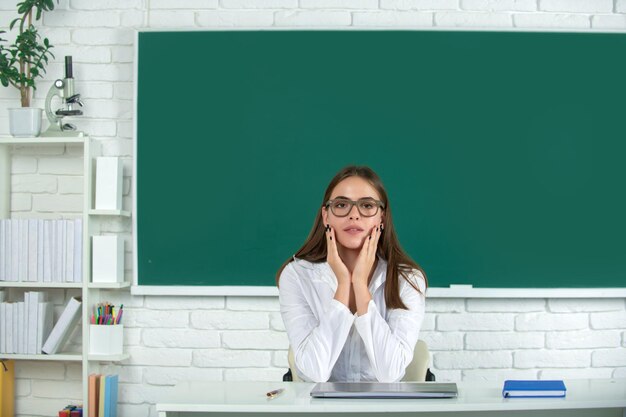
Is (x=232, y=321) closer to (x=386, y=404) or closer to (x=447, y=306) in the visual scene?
(x=447, y=306)

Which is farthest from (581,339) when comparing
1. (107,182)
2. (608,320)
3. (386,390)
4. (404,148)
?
(107,182)

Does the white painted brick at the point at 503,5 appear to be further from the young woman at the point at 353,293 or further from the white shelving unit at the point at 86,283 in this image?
the white shelving unit at the point at 86,283

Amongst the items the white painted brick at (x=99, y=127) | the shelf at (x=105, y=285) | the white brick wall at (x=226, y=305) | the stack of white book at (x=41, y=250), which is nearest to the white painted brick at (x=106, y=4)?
the white brick wall at (x=226, y=305)

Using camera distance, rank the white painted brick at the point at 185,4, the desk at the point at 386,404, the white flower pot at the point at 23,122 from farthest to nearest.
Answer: the white painted brick at the point at 185,4, the white flower pot at the point at 23,122, the desk at the point at 386,404

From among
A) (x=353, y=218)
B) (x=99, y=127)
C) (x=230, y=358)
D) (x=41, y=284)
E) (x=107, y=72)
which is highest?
(x=107, y=72)

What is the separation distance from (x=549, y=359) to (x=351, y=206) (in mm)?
1699

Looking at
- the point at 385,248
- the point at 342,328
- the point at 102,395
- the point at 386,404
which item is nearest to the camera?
the point at 386,404

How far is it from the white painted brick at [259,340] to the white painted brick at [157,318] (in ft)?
0.75

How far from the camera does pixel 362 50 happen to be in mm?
3855

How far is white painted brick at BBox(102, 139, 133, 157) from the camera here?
12.8 feet

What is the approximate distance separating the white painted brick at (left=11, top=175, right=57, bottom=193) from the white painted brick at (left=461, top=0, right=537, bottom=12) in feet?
7.03

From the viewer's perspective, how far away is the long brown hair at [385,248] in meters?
2.65

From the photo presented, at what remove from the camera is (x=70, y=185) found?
13.0 ft

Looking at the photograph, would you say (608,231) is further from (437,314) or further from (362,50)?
(362,50)
